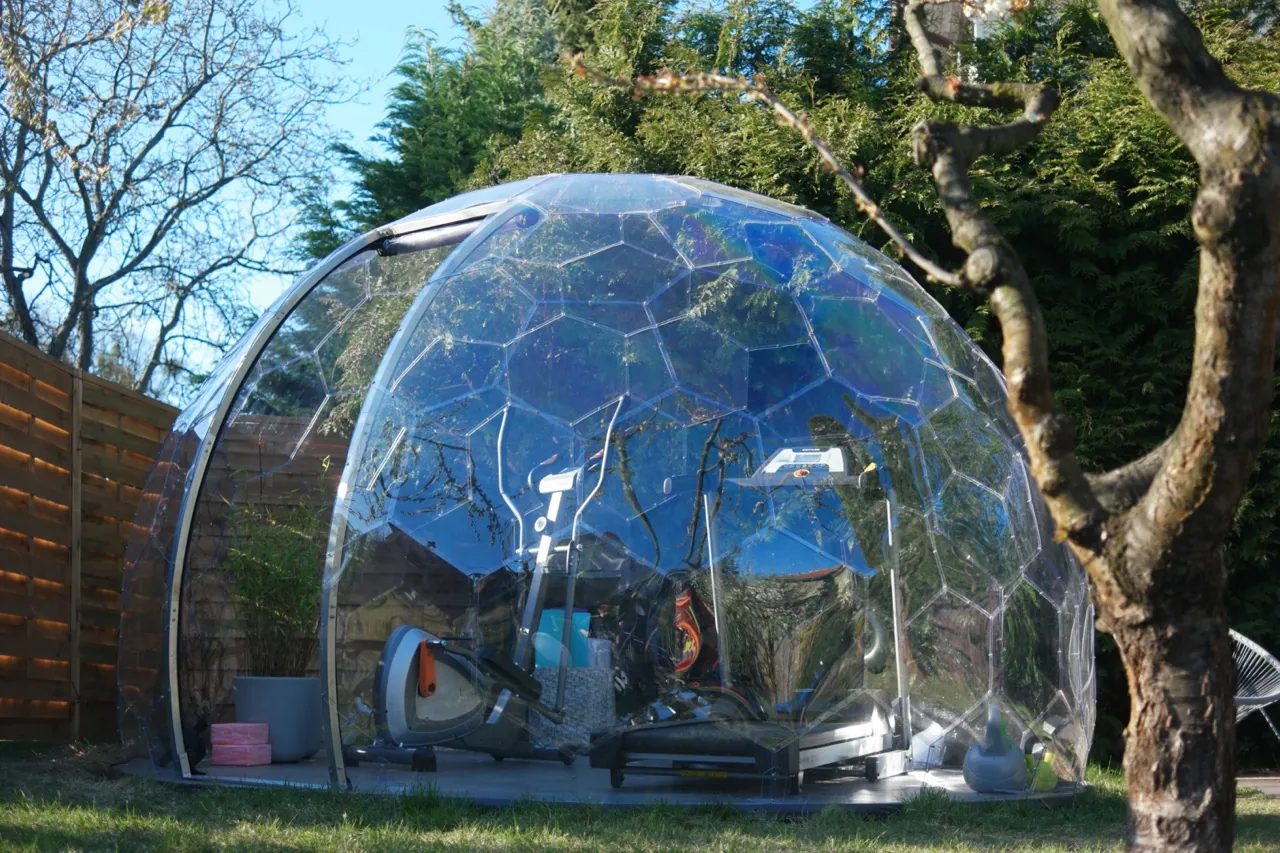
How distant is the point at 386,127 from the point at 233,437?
11061 millimetres

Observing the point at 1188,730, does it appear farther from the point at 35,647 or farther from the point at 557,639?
the point at 35,647

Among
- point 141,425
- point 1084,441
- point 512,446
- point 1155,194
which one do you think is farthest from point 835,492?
point 141,425

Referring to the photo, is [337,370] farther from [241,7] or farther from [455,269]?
[241,7]

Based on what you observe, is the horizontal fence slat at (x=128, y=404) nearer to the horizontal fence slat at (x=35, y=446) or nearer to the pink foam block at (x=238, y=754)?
the horizontal fence slat at (x=35, y=446)

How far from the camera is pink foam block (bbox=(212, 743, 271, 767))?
18.4ft

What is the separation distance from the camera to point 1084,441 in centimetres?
770

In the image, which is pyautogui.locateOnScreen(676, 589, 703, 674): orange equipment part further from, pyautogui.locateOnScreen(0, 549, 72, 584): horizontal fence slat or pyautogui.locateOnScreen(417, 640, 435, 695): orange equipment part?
pyautogui.locateOnScreen(0, 549, 72, 584): horizontal fence slat

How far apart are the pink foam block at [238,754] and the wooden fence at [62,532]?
1.41m

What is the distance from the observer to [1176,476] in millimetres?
2688

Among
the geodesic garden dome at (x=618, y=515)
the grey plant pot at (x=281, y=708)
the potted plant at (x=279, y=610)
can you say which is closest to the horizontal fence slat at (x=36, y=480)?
the geodesic garden dome at (x=618, y=515)

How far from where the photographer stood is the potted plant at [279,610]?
5.80 metres

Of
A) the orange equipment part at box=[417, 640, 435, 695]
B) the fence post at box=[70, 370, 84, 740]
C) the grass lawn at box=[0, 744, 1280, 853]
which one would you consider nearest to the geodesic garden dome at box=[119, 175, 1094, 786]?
the orange equipment part at box=[417, 640, 435, 695]

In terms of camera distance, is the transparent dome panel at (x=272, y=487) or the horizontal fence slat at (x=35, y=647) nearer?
the transparent dome panel at (x=272, y=487)

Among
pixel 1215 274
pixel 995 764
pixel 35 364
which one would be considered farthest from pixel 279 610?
pixel 1215 274
